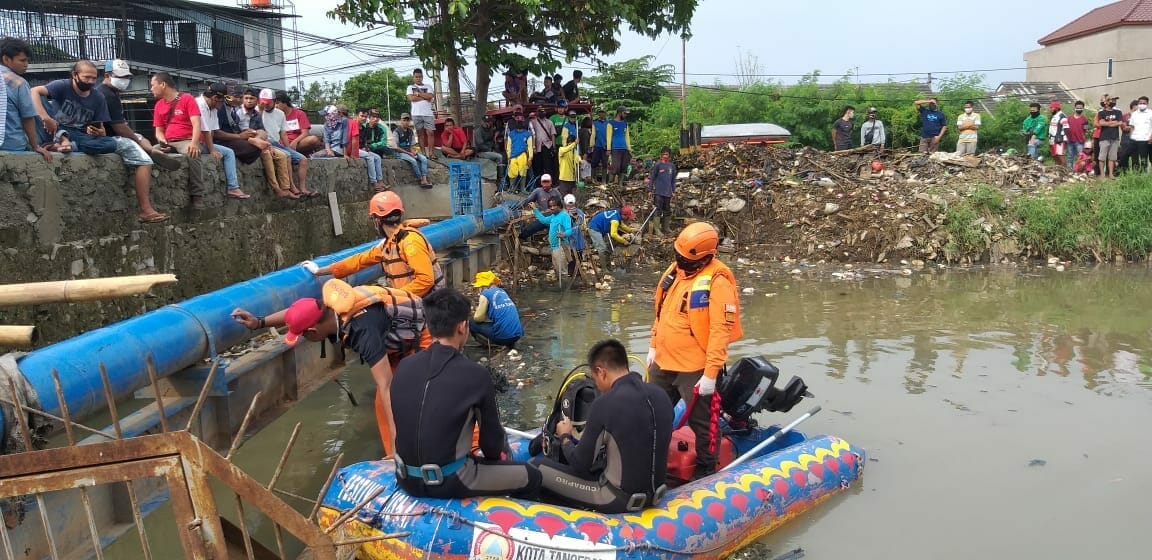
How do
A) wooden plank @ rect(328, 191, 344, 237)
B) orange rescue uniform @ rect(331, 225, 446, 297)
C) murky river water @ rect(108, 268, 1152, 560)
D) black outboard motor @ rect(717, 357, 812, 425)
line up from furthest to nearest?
1. wooden plank @ rect(328, 191, 344, 237)
2. orange rescue uniform @ rect(331, 225, 446, 297)
3. black outboard motor @ rect(717, 357, 812, 425)
4. murky river water @ rect(108, 268, 1152, 560)

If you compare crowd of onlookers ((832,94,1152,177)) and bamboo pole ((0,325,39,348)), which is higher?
crowd of onlookers ((832,94,1152,177))

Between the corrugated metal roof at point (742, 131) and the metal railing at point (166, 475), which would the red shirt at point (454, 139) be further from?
the metal railing at point (166, 475)

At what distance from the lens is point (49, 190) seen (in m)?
6.53

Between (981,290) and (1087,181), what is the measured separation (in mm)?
6542

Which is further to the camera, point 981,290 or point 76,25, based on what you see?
point 76,25

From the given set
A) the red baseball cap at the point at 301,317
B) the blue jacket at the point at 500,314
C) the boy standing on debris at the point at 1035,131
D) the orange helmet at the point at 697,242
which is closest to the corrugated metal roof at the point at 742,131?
the boy standing on debris at the point at 1035,131

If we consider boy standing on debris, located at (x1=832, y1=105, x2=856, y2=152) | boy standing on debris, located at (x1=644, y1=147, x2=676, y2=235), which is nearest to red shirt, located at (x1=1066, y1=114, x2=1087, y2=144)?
boy standing on debris, located at (x1=832, y1=105, x2=856, y2=152)

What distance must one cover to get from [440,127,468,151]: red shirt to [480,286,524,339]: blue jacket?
870 cm

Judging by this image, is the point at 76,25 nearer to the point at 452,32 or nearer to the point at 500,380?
the point at 452,32

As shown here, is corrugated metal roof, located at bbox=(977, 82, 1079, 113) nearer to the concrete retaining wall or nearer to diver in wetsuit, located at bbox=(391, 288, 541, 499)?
the concrete retaining wall

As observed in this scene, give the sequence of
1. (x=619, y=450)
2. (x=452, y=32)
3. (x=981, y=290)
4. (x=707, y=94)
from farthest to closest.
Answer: (x=707, y=94)
(x=452, y=32)
(x=981, y=290)
(x=619, y=450)

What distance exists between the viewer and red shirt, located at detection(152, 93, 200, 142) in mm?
8397

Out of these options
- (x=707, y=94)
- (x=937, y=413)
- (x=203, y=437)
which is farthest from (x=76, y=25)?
(x=937, y=413)

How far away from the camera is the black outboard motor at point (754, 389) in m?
5.46
